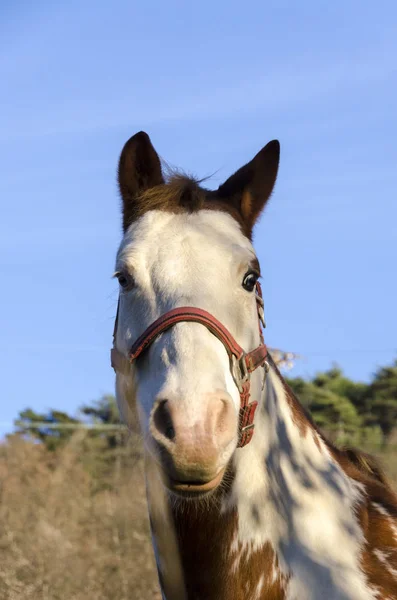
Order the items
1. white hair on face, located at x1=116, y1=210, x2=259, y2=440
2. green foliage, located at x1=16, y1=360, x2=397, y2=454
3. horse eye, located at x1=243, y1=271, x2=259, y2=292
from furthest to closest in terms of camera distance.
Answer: green foliage, located at x1=16, y1=360, x2=397, y2=454 → horse eye, located at x1=243, y1=271, x2=259, y2=292 → white hair on face, located at x1=116, y1=210, x2=259, y2=440

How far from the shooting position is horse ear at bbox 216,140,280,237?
4.29m

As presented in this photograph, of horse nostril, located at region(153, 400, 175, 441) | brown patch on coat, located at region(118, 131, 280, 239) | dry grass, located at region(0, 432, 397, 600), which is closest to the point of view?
horse nostril, located at region(153, 400, 175, 441)

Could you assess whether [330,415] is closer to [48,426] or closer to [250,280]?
[48,426]

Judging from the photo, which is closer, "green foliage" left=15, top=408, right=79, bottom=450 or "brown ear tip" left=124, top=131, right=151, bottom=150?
"brown ear tip" left=124, top=131, right=151, bottom=150

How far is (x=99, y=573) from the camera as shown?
18188mm

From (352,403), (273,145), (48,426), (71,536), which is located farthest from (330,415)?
(273,145)

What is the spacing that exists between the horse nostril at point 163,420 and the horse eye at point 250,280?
31.9 inches

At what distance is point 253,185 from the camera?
4.32 m

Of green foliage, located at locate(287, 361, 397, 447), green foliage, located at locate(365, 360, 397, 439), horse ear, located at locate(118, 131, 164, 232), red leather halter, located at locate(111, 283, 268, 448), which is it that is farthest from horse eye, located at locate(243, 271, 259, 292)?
green foliage, located at locate(365, 360, 397, 439)

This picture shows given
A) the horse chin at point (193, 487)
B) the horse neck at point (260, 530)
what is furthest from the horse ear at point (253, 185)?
the horse chin at point (193, 487)

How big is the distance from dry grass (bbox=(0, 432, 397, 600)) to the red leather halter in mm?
12275

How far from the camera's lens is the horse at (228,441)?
3.50 meters

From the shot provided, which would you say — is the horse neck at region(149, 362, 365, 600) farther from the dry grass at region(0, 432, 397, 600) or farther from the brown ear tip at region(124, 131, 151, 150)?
the dry grass at region(0, 432, 397, 600)

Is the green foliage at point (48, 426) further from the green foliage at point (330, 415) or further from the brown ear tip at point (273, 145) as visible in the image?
the brown ear tip at point (273, 145)
